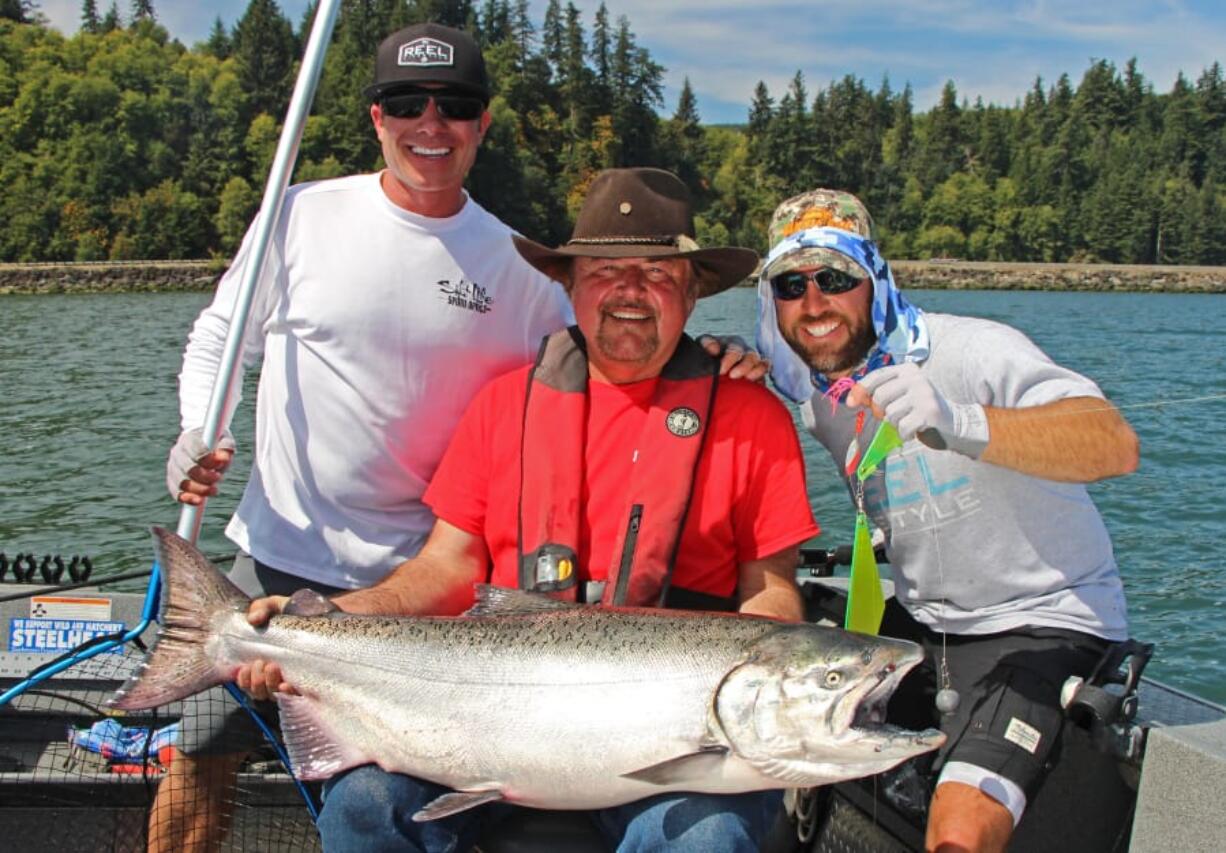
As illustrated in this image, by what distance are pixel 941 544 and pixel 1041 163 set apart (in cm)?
14485

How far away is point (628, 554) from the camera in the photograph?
3.52 meters

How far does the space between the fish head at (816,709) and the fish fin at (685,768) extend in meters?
0.06

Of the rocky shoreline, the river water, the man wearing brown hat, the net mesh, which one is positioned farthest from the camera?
the rocky shoreline

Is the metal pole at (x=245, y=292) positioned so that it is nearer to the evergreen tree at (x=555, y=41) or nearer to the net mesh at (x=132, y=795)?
the net mesh at (x=132, y=795)

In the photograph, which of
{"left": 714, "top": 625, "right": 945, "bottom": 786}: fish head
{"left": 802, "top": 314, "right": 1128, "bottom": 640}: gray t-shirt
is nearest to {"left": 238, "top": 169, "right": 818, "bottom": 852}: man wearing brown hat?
{"left": 802, "top": 314, "right": 1128, "bottom": 640}: gray t-shirt

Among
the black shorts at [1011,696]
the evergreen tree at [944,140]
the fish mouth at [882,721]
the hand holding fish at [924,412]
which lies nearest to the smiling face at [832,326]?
the hand holding fish at [924,412]

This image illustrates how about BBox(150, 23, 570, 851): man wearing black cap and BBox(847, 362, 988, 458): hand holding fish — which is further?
BBox(150, 23, 570, 851): man wearing black cap

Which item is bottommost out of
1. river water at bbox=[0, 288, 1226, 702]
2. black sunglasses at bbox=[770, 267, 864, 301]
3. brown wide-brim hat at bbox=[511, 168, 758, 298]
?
river water at bbox=[0, 288, 1226, 702]

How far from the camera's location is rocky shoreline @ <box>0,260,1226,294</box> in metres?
66.1

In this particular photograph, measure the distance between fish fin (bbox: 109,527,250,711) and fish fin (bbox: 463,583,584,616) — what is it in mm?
699

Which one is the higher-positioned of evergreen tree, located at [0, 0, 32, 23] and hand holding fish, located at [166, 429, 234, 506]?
evergreen tree, located at [0, 0, 32, 23]

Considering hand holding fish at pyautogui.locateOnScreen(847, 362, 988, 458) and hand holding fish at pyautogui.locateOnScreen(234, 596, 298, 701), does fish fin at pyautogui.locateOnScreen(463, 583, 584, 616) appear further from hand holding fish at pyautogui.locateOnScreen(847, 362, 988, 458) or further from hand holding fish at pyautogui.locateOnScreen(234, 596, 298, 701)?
hand holding fish at pyautogui.locateOnScreen(847, 362, 988, 458)

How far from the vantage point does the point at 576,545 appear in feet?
11.8

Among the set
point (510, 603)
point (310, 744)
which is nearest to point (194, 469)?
point (310, 744)
